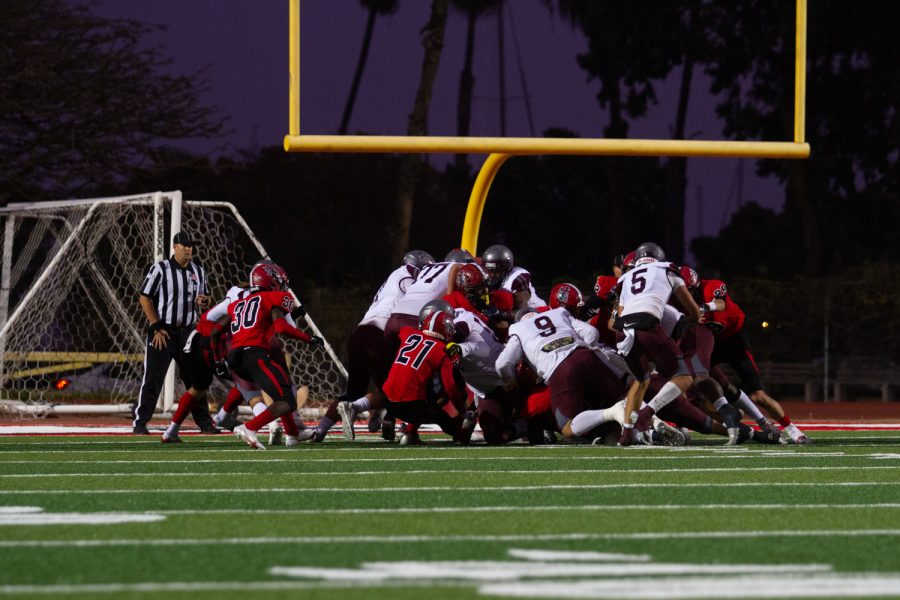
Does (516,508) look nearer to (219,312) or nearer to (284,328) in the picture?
(284,328)

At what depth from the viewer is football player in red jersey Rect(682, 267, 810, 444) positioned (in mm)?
11711

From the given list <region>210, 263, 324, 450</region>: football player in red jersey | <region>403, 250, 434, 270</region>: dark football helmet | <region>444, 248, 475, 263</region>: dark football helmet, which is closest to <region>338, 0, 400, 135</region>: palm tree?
<region>403, 250, 434, 270</region>: dark football helmet

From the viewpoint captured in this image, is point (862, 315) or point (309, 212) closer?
point (862, 315)

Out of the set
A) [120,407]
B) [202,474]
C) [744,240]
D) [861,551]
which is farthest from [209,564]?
→ [744,240]

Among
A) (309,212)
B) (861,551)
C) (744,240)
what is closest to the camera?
(861,551)

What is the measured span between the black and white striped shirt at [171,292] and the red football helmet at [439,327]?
238 centimetres

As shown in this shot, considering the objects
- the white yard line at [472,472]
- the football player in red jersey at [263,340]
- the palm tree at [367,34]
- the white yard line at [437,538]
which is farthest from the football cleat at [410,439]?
the white yard line at [437,538]

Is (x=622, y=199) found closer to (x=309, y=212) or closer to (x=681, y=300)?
(x=309, y=212)

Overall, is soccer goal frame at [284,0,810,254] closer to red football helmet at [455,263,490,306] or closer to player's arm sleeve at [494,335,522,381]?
red football helmet at [455,263,490,306]

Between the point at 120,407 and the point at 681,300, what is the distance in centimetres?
746

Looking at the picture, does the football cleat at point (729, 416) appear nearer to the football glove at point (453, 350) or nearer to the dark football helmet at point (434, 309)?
the football glove at point (453, 350)

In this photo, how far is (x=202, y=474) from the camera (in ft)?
26.5

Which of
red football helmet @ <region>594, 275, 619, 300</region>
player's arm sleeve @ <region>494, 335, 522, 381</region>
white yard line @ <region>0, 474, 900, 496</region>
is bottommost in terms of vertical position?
white yard line @ <region>0, 474, 900, 496</region>

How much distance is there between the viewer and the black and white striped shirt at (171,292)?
12.9 metres
